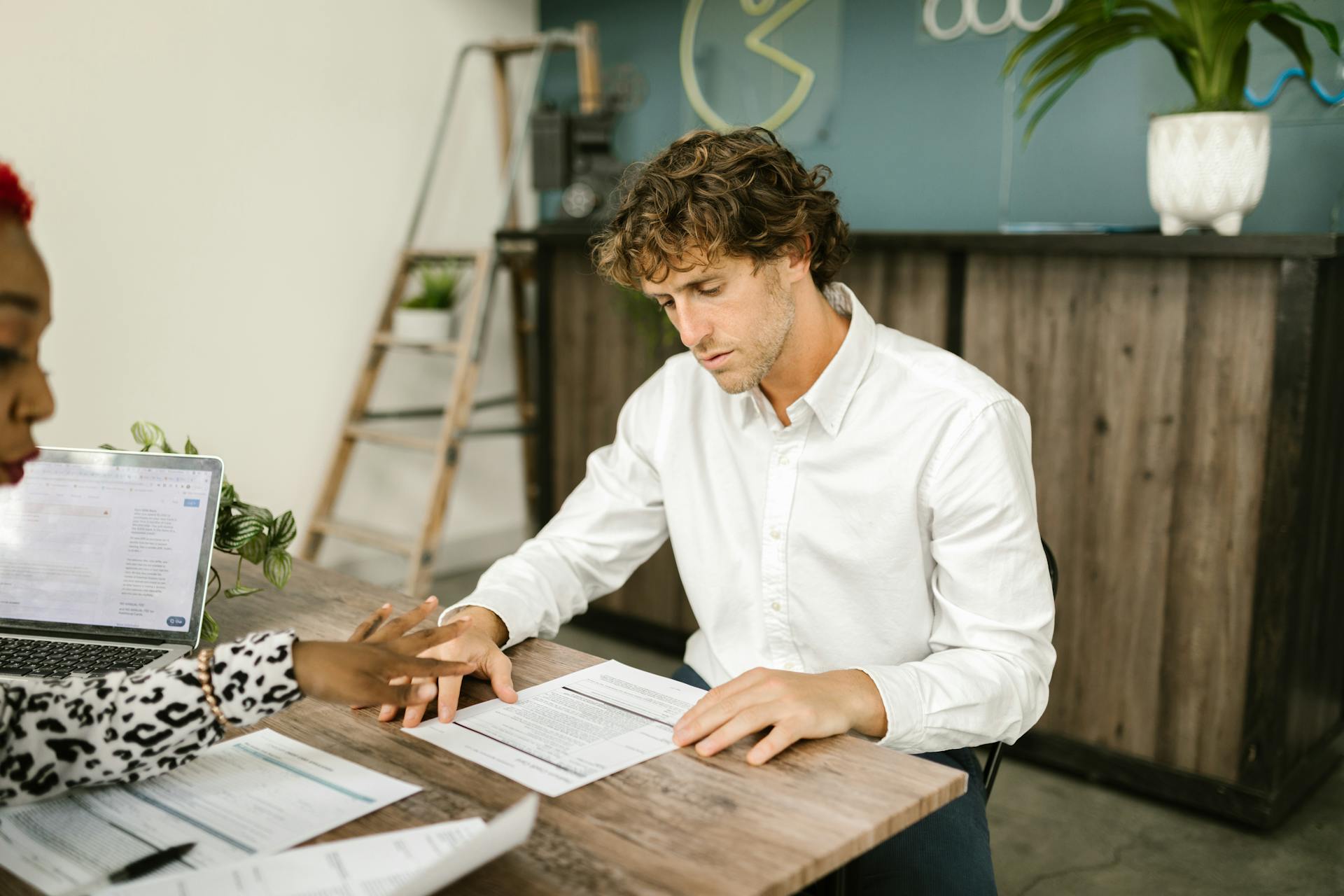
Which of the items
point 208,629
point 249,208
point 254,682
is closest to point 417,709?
point 254,682

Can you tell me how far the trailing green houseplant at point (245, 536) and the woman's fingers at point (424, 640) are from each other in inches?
18.2

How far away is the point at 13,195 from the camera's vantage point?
0.91 m

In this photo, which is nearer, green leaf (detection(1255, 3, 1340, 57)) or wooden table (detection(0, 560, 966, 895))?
wooden table (detection(0, 560, 966, 895))

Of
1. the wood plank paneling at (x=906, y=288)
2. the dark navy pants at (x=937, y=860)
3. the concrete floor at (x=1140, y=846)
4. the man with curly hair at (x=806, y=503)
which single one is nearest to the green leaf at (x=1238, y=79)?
the wood plank paneling at (x=906, y=288)

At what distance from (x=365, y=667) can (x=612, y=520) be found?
30.0 inches

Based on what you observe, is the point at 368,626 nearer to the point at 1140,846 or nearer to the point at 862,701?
the point at 862,701

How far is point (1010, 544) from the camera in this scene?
54.7 inches

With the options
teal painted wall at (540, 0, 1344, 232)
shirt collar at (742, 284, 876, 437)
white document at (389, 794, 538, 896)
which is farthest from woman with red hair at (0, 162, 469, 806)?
teal painted wall at (540, 0, 1344, 232)

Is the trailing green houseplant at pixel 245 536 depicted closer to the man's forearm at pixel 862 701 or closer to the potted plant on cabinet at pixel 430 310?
the man's forearm at pixel 862 701

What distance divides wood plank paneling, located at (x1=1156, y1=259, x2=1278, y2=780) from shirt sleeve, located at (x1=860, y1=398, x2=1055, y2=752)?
1.06 meters

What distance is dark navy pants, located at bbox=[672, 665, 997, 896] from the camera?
1.31 metres

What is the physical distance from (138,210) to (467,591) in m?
1.66

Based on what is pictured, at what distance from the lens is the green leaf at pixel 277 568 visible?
156cm

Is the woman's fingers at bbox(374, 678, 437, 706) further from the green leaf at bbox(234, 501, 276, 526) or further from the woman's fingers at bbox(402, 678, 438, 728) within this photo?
the green leaf at bbox(234, 501, 276, 526)
